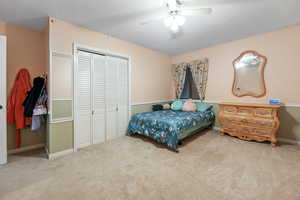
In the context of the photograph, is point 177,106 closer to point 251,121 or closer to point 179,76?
point 179,76

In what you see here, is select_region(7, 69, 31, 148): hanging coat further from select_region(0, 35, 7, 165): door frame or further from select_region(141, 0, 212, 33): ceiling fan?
select_region(141, 0, 212, 33): ceiling fan

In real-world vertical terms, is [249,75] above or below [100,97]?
above

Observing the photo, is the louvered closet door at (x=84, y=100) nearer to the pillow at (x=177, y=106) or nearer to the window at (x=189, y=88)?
the pillow at (x=177, y=106)

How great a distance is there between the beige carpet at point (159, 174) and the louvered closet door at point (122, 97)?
0.79 meters

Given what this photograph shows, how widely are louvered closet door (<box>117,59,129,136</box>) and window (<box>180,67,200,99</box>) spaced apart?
207cm

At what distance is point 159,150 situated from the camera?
8.14 ft

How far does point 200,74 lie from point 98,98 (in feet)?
9.98

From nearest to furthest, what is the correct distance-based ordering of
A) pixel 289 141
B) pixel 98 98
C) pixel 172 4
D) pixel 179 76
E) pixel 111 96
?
1. pixel 172 4
2. pixel 289 141
3. pixel 98 98
4. pixel 111 96
5. pixel 179 76

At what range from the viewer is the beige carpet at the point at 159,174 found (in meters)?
1.42

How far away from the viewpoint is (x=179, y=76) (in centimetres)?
444

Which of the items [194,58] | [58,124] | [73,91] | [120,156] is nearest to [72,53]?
[73,91]

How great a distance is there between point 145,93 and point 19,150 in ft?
9.77

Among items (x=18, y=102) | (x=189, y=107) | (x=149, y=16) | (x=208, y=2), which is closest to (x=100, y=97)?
(x=18, y=102)

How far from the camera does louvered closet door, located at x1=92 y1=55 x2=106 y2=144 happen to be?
9.15ft
